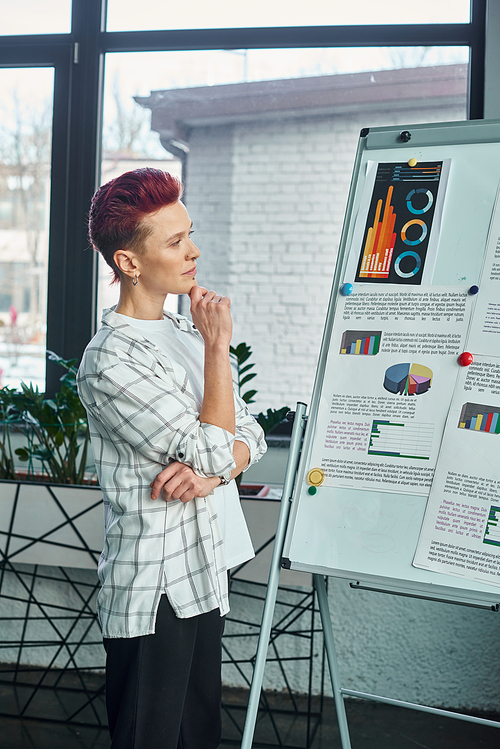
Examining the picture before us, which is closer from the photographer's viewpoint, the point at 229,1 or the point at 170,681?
the point at 170,681

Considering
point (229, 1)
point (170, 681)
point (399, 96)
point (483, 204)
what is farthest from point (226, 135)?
point (170, 681)

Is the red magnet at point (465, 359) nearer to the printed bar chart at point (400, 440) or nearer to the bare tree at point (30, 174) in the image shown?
the printed bar chart at point (400, 440)

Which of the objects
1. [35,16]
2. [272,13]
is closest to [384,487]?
[272,13]

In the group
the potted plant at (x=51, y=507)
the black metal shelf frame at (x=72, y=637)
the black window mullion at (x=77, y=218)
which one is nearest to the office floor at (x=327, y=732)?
the black metal shelf frame at (x=72, y=637)

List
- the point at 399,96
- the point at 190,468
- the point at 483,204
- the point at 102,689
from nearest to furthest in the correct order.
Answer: the point at 190,468 < the point at 483,204 < the point at 102,689 < the point at 399,96

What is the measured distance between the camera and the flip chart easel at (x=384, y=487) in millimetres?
1282

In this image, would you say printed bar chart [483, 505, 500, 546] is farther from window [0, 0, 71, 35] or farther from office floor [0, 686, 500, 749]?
window [0, 0, 71, 35]

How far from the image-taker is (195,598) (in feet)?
4.15

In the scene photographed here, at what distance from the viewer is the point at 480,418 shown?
126 cm

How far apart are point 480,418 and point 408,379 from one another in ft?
0.53

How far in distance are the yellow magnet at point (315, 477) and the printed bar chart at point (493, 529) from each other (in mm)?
337

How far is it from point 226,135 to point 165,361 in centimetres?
154

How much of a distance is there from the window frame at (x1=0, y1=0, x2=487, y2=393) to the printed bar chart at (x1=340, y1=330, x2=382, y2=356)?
146cm

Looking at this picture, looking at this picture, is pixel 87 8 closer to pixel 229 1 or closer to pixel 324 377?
pixel 229 1
